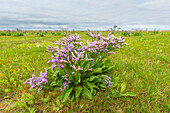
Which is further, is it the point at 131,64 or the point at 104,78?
the point at 131,64

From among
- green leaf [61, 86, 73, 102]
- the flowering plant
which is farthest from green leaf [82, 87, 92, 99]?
green leaf [61, 86, 73, 102]

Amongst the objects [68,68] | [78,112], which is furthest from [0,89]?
[78,112]

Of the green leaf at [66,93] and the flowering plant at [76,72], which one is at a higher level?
the flowering plant at [76,72]

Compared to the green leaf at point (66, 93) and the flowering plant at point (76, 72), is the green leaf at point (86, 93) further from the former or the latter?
the green leaf at point (66, 93)

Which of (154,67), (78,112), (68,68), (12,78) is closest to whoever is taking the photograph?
(78,112)

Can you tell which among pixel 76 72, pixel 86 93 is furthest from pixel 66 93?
pixel 76 72

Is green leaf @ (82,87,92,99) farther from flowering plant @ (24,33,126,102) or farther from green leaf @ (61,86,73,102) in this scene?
green leaf @ (61,86,73,102)

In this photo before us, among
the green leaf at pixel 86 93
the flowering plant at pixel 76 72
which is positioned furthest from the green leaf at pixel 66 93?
the green leaf at pixel 86 93

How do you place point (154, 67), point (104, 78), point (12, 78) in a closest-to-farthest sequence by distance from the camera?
point (104, 78), point (12, 78), point (154, 67)

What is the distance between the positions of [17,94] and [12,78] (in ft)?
2.21

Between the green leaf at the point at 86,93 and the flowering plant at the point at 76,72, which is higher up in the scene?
the flowering plant at the point at 76,72

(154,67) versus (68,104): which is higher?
(154,67)

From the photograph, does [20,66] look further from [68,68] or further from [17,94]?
[68,68]

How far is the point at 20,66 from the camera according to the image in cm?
421
